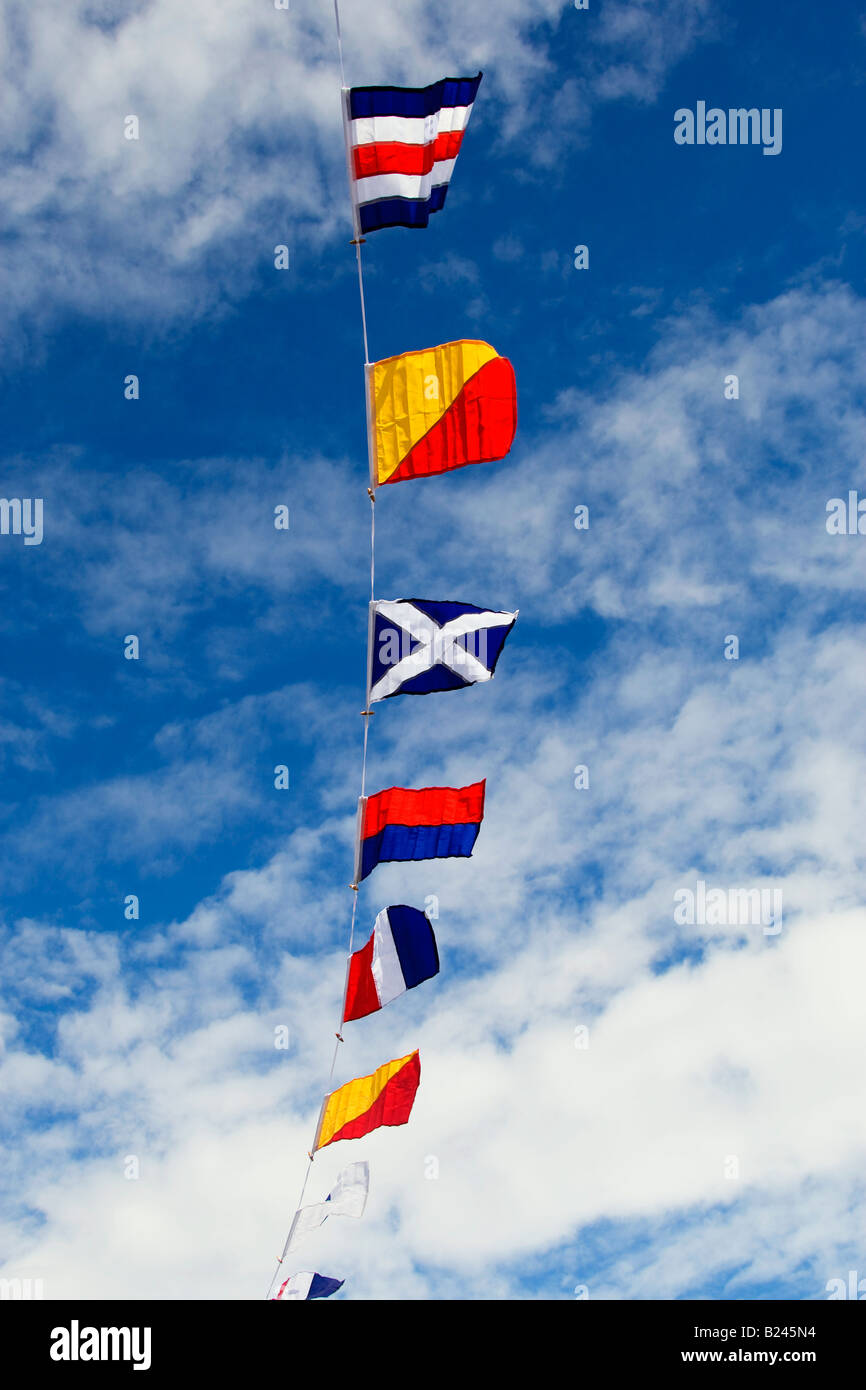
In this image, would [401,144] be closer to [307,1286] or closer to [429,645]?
[429,645]

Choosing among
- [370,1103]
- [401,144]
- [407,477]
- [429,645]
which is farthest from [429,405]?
[370,1103]

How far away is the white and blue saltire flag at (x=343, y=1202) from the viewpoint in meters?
20.7

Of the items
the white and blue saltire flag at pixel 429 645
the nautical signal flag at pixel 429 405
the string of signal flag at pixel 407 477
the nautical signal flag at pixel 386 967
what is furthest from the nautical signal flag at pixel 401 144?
the nautical signal flag at pixel 386 967

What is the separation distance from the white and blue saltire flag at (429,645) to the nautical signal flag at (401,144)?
7526 mm

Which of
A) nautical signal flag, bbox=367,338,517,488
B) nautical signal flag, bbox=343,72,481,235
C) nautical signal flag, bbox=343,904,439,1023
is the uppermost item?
nautical signal flag, bbox=343,72,481,235

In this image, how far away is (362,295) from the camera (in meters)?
18.4

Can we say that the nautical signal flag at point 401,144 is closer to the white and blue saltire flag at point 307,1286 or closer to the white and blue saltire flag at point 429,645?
the white and blue saltire flag at point 429,645

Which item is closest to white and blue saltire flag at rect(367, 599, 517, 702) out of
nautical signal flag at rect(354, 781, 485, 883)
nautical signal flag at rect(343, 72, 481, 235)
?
nautical signal flag at rect(354, 781, 485, 883)

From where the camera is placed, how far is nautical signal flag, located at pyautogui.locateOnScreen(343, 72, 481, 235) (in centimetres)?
1898

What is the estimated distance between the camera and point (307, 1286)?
71.6 ft

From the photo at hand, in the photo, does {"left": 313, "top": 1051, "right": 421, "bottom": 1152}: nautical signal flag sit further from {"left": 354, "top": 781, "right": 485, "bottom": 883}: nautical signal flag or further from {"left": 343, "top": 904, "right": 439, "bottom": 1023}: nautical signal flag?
{"left": 354, "top": 781, "right": 485, "bottom": 883}: nautical signal flag

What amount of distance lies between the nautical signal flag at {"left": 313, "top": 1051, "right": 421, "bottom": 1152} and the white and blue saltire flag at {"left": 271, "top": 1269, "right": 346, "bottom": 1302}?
376 cm
